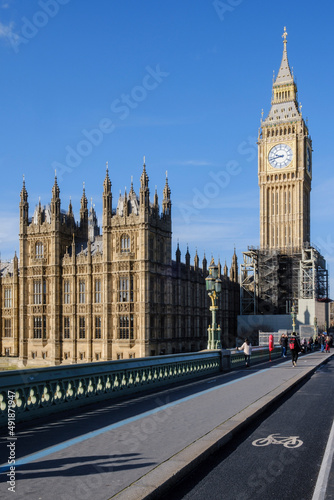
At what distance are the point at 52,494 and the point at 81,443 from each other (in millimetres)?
2443

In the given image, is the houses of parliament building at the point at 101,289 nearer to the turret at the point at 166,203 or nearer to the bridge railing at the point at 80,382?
the turret at the point at 166,203

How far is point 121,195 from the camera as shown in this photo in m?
68.1

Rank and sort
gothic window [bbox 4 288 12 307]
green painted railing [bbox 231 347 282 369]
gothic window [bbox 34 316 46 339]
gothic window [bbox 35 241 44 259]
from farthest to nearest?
1. gothic window [bbox 4 288 12 307]
2. gothic window [bbox 35 241 44 259]
3. gothic window [bbox 34 316 46 339]
4. green painted railing [bbox 231 347 282 369]

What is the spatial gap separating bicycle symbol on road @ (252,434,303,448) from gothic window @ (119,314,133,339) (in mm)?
52137

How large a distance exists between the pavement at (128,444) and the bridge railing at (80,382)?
379 mm

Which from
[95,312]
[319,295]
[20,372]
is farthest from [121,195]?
[20,372]

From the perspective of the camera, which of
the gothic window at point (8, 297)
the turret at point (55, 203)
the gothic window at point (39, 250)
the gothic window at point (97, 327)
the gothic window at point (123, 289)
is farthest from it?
the gothic window at point (8, 297)

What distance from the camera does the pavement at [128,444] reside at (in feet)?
22.4

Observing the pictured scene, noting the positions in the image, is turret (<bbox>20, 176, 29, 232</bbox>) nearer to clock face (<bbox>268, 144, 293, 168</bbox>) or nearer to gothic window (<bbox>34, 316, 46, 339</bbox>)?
gothic window (<bbox>34, 316, 46, 339</bbox>)

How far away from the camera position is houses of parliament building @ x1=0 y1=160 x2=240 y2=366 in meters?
62.4

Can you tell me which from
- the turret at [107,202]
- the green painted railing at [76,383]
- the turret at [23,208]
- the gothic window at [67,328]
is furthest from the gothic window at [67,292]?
the green painted railing at [76,383]

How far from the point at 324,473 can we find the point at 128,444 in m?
3.10

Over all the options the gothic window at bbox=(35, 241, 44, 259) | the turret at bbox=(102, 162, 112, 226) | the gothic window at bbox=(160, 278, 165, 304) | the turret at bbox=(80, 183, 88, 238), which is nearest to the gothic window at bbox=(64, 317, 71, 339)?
the gothic window at bbox=(35, 241, 44, 259)

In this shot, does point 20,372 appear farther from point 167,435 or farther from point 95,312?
point 95,312
